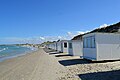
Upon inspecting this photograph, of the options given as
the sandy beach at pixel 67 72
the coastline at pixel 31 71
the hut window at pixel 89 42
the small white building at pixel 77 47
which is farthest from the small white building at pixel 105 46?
the small white building at pixel 77 47

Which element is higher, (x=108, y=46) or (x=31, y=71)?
(x=108, y=46)

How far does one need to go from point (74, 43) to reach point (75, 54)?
1.75m

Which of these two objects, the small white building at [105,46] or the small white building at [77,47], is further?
the small white building at [77,47]

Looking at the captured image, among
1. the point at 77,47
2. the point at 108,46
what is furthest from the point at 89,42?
the point at 77,47

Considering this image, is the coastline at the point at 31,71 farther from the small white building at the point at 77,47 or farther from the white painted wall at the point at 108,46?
the small white building at the point at 77,47

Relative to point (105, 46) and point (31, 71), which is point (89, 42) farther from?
point (31, 71)

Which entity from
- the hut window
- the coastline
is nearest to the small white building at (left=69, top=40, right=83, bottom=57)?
the hut window

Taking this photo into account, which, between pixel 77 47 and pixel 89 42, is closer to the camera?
pixel 89 42

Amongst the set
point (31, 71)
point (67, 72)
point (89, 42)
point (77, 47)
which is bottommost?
point (31, 71)

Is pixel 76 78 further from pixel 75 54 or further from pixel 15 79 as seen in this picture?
pixel 75 54

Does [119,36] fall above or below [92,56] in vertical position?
above

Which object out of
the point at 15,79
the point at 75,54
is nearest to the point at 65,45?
the point at 75,54

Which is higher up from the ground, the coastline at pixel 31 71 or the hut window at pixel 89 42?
the hut window at pixel 89 42

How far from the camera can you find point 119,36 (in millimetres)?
19719
